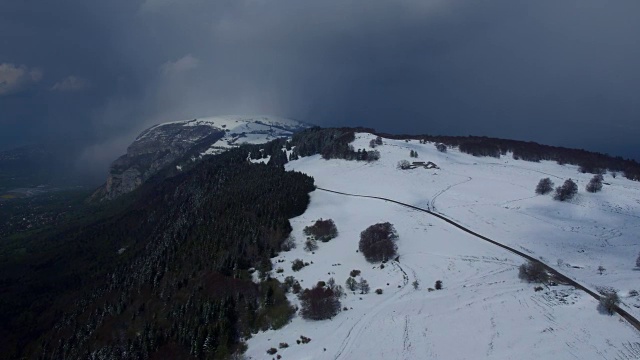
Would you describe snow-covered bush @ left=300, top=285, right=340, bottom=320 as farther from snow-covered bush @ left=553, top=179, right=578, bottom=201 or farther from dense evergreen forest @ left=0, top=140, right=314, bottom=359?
snow-covered bush @ left=553, top=179, right=578, bottom=201

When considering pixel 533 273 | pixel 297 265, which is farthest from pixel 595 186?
pixel 297 265

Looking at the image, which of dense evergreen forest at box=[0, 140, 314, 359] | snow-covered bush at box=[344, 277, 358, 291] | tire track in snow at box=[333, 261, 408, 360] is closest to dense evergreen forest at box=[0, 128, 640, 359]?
dense evergreen forest at box=[0, 140, 314, 359]

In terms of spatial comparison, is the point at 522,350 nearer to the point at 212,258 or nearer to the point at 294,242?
the point at 294,242

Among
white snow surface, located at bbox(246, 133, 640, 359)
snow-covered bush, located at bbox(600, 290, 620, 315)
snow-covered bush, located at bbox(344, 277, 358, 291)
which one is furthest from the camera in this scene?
snow-covered bush, located at bbox(344, 277, 358, 291)

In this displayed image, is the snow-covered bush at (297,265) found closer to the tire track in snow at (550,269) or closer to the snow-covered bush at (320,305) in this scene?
the snow-covered bush at (320,305)

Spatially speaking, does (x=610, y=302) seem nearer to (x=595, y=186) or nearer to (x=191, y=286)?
(x=595, y=186)

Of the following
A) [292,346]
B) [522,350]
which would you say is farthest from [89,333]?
[522,350]

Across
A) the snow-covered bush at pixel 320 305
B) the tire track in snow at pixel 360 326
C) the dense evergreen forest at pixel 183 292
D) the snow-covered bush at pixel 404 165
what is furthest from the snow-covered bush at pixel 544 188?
the snow-covered bush at pixel 320 305
